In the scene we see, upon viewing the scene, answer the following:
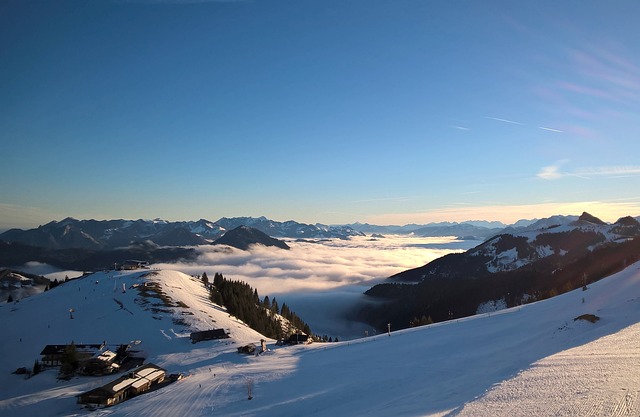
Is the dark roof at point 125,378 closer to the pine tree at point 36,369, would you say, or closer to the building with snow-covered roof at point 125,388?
the building with snow-covered roof at point 125,388

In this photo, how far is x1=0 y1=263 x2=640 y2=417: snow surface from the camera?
70.9 ft

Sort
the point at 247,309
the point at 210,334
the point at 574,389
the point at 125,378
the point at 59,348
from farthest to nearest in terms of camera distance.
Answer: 1. the point at 247,309
2. the point at 210,334
3. the point at 59,348
4. the point at 125,378
5. the point at 574,389

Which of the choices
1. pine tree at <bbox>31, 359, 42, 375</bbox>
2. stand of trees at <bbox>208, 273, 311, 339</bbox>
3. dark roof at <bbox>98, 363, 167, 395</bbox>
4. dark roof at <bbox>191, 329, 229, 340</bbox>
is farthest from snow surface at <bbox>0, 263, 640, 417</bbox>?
stand of trees at <bbox>208, 273, 311, 339</bbox>

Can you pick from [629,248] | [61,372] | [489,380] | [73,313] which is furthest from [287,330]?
[629,248]

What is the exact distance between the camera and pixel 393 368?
1705 inches

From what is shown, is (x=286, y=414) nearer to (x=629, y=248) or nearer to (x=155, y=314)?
(x=155, y=314)

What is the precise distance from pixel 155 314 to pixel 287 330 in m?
40.8

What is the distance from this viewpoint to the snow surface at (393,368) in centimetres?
2162

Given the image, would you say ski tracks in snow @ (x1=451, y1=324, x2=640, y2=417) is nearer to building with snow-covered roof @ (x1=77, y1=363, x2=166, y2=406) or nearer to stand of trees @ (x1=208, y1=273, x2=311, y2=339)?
building with snow-covered roof @ (x1=77, y1=363, x2=166, y2=406)

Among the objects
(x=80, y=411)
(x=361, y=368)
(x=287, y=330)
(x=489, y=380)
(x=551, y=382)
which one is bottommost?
(x=287, y=330)

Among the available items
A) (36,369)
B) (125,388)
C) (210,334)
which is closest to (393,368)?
(125,388)

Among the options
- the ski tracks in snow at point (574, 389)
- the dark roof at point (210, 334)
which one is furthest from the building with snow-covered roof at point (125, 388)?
the ski tracks in snow at point (574, 389)

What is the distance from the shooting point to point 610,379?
68.2 feet

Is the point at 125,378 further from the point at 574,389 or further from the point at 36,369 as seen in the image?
the point at 574,389
